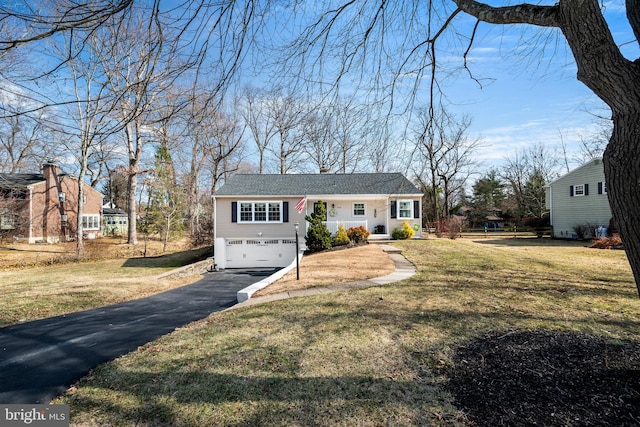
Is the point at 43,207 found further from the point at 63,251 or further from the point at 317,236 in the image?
the point at 317,236

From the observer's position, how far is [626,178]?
2.22 meters

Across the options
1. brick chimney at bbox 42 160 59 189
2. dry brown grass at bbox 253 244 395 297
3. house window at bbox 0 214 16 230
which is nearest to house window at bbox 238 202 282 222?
dry brown grass at bbox 253 244 395 297

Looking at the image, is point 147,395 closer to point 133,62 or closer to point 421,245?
point 133,62

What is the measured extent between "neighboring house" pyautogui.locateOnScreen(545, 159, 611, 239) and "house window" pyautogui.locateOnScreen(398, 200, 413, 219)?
11411 mm

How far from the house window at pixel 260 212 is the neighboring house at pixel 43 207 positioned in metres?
16.6

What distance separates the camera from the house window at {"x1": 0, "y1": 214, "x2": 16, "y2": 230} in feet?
67.9

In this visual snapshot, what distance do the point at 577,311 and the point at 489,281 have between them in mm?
2455

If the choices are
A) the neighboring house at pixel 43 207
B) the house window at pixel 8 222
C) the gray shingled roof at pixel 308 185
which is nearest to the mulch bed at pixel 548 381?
the gray shingled roof at pixel 308 185

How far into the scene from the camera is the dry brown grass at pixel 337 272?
781 cm

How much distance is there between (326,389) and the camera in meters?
2.87

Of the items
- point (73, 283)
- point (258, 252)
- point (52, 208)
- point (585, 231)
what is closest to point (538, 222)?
point (585, 231)

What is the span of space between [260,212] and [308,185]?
3734mm

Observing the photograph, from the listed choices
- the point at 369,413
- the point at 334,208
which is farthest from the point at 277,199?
the point at 369,413

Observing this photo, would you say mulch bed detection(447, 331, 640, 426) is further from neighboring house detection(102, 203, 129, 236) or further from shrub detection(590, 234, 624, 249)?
neighboring house detection(102, 203, 129, 236)
